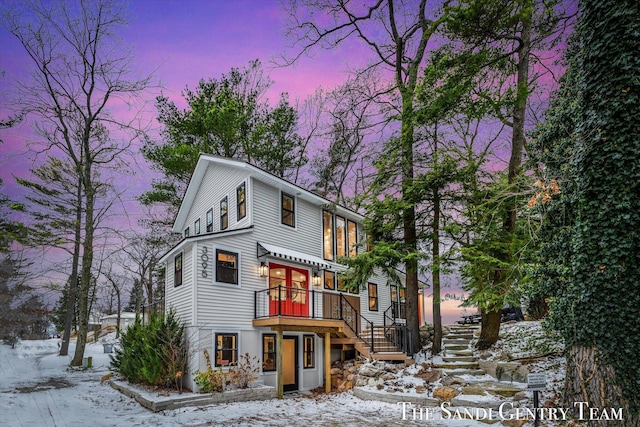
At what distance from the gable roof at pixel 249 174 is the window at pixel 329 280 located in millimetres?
2929

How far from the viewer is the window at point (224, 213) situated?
15672 mm

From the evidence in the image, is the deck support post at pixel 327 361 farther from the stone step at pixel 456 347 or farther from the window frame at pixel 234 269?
the stone step at pixel 456 347

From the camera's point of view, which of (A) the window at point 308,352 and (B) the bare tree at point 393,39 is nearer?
(B) the bare tree at point 393,39

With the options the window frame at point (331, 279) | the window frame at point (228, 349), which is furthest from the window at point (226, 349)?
the window frame at point (331, 279)

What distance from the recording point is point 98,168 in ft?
67.8

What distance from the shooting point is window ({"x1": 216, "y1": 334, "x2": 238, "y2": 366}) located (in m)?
12.0

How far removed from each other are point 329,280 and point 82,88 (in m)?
15.4

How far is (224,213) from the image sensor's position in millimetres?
15906

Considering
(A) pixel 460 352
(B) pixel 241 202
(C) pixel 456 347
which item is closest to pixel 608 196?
(A) pixel 460 352

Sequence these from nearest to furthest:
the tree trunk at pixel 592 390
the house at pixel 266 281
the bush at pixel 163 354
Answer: the tree trunk at pixel 592 390
the bush at pixel 163 354
the house at pixel 266 281

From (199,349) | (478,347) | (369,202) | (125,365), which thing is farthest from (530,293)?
(125,365)

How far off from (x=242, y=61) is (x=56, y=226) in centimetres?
1470

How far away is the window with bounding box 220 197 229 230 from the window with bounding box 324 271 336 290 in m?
4.64

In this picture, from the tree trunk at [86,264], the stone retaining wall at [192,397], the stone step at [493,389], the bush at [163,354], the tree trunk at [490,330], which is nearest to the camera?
the stone step at [493,389]
